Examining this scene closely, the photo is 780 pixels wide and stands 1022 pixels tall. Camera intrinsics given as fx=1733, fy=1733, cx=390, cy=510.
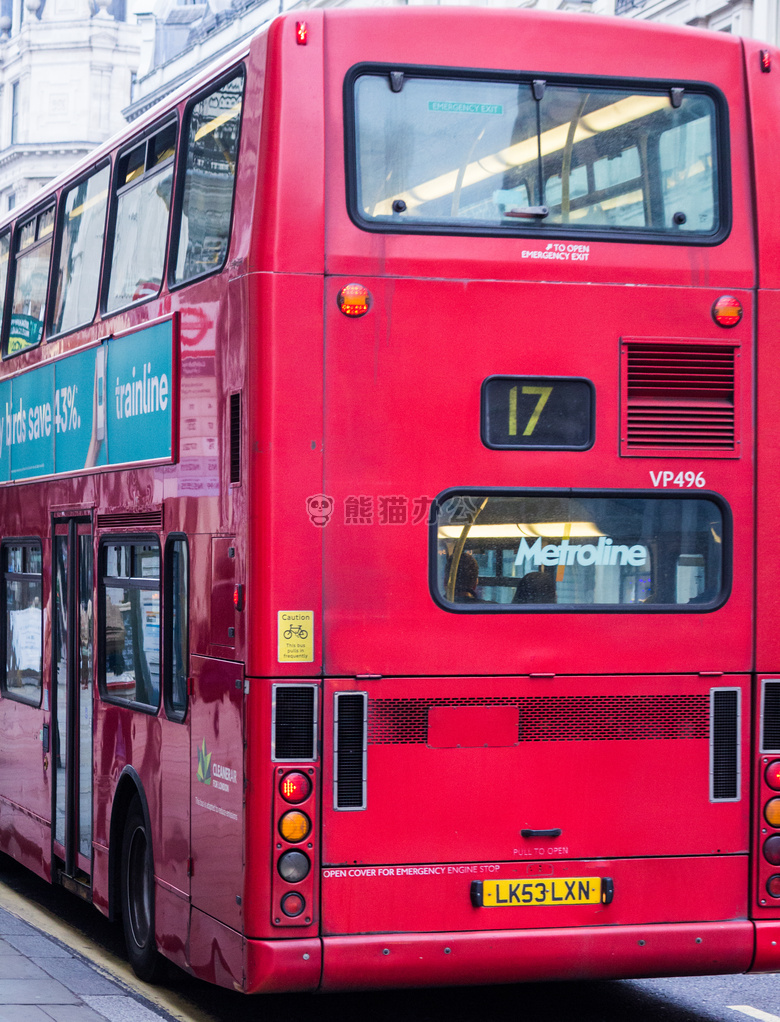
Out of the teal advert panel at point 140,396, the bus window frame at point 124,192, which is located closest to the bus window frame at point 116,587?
the teal advert panel at point 140,396

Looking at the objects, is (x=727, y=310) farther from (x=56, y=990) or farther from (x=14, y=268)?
(x=14, y=268)

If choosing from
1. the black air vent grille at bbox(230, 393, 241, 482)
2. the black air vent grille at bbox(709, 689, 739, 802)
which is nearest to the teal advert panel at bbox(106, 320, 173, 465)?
the black air vent grille at bbox(230, 393, 241, 482)

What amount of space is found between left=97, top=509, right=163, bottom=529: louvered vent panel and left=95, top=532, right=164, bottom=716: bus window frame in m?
0.04

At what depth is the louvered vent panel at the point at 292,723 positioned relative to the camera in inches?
259

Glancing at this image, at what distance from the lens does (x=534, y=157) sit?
6.91 metres

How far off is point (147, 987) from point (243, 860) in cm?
200

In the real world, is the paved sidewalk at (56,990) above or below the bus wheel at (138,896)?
below

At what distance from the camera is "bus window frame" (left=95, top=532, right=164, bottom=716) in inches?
317

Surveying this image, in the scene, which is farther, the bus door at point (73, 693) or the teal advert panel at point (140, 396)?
the bus door at point (73, 693)

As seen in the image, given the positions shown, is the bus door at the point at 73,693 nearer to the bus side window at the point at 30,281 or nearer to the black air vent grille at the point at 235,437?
the bus side window at the point at 30,281

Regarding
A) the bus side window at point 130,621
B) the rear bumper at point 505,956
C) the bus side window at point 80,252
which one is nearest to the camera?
the rear bumper at point 505,956

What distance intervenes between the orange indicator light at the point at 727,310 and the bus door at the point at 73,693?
3892 mm

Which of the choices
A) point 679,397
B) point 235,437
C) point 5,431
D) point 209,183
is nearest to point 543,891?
point 679,397

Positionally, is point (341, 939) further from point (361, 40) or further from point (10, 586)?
point (10, 586)
